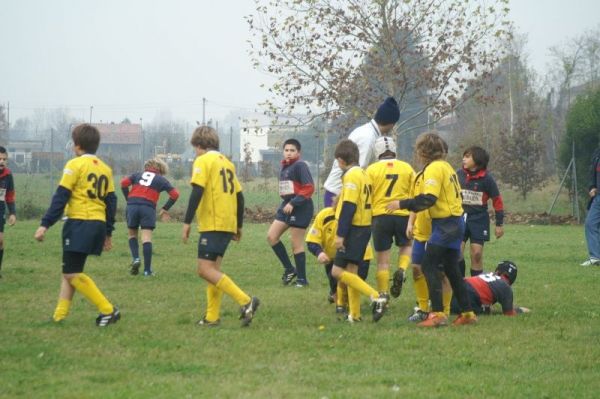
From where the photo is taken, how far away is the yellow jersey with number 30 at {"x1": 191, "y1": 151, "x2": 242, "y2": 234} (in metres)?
9.20

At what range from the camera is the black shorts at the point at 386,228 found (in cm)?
1039

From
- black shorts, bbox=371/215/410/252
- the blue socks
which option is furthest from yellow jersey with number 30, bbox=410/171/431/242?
the blue socks

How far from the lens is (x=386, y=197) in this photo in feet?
33.4

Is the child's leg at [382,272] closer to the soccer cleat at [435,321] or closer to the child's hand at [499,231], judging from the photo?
the soccer cleat at [435,321]

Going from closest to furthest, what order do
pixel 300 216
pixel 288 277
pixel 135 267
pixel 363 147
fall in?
1. pixel 363 147
2. pixel 300 216
3. pixel 288 277
4. pixel 135 267

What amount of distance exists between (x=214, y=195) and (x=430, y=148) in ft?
6.99

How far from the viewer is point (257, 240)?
20984 mm

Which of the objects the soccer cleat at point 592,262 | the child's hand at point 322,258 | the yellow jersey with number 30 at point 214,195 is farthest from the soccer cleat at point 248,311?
the soccer cleat at point 592,262

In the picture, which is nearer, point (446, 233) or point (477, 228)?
point (446, 233)

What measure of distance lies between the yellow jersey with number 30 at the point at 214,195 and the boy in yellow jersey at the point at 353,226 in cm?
108

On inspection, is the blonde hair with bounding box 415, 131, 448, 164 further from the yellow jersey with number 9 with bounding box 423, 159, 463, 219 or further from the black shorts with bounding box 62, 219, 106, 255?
the black shorts with bounding box 62, 219, 106, 255

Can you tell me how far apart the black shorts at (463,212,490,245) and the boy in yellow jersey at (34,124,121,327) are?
170 inches

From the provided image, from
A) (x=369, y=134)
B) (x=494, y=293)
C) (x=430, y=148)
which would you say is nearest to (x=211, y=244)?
(x=430, y=148)

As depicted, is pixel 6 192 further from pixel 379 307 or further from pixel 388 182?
pixel 379 307
